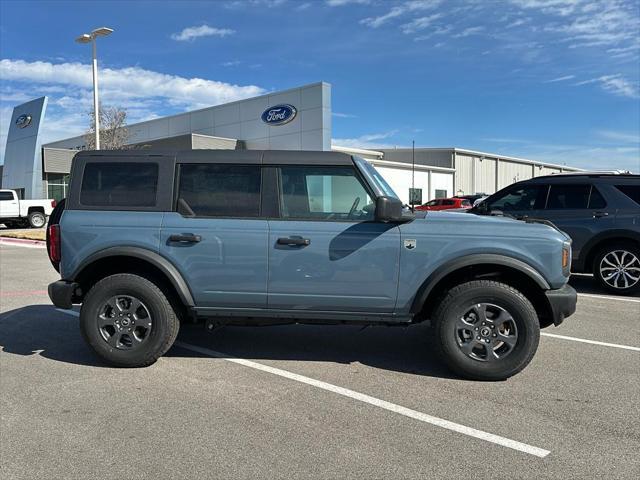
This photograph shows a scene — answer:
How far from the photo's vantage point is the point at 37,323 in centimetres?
641

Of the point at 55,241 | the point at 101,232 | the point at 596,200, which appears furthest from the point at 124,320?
the point at 596,200

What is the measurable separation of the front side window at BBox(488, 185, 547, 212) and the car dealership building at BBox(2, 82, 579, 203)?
1017 centimetres

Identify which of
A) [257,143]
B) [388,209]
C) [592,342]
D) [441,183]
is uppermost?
[257,143]

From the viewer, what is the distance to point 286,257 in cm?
450

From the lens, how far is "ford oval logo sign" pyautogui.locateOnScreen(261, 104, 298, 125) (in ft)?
89.5

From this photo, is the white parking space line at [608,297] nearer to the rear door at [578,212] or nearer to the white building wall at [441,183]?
the rear door at [578,212]

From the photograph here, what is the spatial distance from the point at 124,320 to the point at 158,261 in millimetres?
640

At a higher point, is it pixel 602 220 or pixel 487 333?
pixel 602 220

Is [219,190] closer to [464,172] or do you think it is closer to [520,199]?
[520,199]

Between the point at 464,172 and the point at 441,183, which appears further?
the point at 464,172

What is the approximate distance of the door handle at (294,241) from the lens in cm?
446

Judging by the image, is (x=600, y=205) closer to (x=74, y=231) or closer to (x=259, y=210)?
(x=259, y=210)

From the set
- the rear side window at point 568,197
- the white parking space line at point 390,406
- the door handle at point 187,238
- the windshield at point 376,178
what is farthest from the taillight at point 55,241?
the rear side window at point 568,197

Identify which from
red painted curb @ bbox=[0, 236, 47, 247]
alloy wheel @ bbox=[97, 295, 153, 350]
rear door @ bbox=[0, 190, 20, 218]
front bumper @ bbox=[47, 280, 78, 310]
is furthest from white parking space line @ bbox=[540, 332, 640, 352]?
rear door @ bbox=[0, 190, 20, 218]
